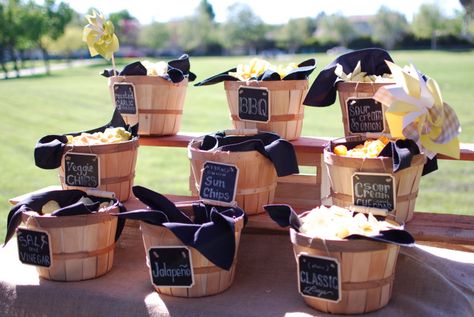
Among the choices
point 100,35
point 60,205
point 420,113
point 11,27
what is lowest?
point 11,27

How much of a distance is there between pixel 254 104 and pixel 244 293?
42.3 inches

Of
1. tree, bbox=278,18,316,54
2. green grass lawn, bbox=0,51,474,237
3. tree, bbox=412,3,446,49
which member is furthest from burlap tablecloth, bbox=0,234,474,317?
tree, bbox=278,18,316,54

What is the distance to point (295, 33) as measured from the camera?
86.9 meters

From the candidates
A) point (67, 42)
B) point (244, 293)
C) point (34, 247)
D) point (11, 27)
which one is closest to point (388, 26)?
point (67, 42)

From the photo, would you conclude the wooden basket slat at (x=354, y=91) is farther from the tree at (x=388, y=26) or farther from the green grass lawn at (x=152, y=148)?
the tree at (x=388, y=26)

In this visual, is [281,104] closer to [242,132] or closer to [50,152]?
[242,132]

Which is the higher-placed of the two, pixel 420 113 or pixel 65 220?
pixel 420 113

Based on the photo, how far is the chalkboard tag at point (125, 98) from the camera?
3682 mm

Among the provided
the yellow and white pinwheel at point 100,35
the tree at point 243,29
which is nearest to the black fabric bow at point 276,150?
the yellow and white pinwheel at point 100,35

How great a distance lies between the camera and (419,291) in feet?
8.76

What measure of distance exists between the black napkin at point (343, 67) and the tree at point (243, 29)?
8176 cm

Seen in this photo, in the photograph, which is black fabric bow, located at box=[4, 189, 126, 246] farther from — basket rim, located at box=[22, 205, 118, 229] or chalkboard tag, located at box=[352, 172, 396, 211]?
chalkboard tag, located at box=[352, 172, 396, 211]

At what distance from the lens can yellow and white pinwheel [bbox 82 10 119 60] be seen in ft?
11.9

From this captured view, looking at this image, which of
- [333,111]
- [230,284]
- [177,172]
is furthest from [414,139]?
[333,111]
